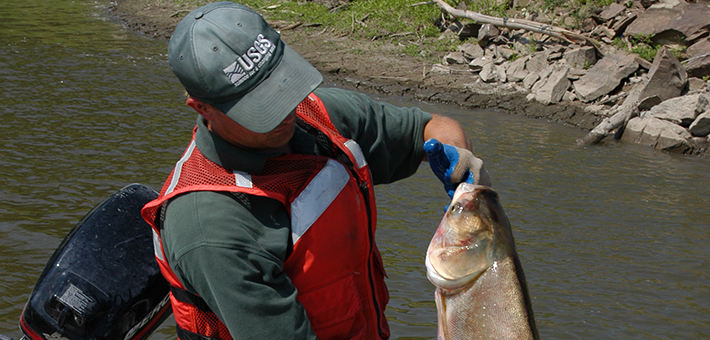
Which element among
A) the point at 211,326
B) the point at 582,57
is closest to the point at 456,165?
the point at 211,326

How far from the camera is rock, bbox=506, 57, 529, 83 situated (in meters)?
12.7

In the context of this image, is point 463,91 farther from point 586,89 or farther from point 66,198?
point 66,198

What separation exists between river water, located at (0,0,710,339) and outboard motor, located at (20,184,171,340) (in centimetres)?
220

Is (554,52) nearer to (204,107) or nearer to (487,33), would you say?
(487,33)

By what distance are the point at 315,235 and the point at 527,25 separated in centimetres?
1251

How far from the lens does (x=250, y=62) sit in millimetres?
1895

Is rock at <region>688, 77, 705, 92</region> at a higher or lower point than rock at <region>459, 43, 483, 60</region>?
higher

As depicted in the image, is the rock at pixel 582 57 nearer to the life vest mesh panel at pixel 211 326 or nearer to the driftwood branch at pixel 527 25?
the driftwood branch at pixel 527 25

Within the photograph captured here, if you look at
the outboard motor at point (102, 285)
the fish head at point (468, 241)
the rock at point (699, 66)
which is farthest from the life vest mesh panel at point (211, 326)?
the rock at point (699, 66)

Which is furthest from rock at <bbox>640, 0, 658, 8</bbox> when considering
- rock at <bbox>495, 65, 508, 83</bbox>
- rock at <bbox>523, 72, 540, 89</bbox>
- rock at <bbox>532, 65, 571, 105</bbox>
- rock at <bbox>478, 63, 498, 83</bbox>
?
rock at <bbox>478, 63, 498, 83</bbox>

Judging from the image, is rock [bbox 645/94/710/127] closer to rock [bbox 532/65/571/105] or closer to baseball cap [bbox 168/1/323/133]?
rock [bbox 532/65/571/105]

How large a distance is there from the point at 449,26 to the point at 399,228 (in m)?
10.0

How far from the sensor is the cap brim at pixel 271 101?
1.89 metres

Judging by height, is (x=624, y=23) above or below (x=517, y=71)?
above
